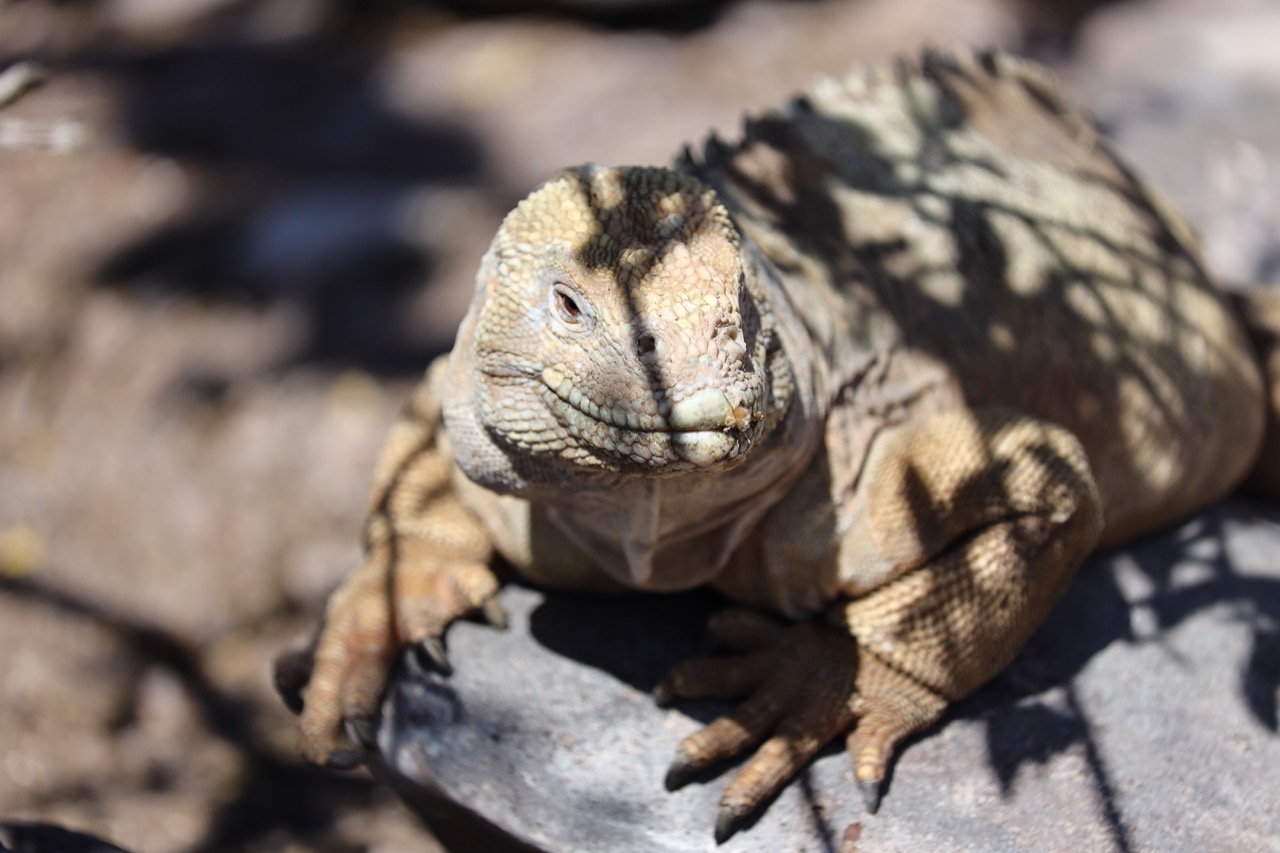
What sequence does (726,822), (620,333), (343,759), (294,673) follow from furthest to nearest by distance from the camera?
(294,673)
(343,759)
(726,822)
(620,333)

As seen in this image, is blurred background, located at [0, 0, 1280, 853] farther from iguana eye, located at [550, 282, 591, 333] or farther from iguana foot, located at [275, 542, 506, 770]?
iguana eye, located at [550, 282, 591, 333]

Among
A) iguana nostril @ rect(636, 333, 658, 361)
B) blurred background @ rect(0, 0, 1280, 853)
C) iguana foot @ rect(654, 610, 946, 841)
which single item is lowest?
blurred background @ rect(0, 0, 1280, 853)

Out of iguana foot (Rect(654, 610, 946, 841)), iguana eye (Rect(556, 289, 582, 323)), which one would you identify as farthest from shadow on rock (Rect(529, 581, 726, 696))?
iguana eye (Rect(556, 289, 582, 323))

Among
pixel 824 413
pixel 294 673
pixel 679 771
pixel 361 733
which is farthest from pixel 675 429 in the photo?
pixel 294 673

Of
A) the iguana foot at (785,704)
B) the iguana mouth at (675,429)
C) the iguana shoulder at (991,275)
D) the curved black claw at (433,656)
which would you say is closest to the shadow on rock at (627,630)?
the iguana foot at (785,704)

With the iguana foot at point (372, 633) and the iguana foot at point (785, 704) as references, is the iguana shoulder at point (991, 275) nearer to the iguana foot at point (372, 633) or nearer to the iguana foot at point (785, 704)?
the iguana foot at point (785, 704)

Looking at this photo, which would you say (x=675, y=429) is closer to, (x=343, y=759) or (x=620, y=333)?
(x=620, y=333)
